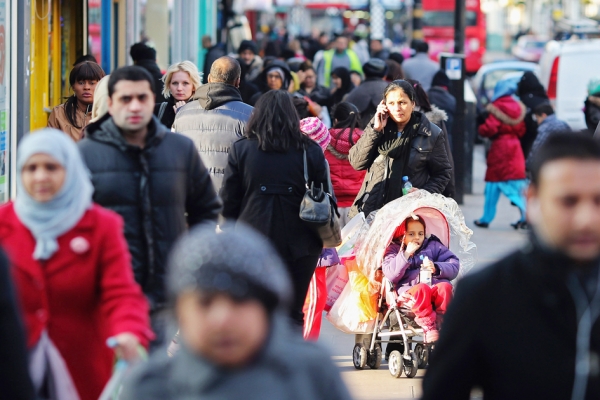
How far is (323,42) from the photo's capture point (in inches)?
1190

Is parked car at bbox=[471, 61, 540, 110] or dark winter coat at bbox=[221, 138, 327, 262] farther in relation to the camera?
parked car at bbox=[471, 61, 540, 110]

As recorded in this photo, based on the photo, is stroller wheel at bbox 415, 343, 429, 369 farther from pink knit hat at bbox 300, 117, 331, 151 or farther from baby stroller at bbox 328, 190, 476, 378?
pink knit hat at bbox 300, 117, 331, 151

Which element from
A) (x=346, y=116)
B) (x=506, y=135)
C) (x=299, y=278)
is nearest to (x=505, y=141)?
(x=506, y=135)

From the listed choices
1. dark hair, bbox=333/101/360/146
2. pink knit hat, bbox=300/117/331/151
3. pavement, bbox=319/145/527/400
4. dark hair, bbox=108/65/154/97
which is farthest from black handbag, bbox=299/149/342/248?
dark hair, bbox=333/101/360/146

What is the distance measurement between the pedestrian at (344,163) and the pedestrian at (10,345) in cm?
658

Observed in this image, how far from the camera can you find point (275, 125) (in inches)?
241

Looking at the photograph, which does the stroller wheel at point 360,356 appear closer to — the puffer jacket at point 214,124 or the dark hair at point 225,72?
the puffer jacket at point 214,124

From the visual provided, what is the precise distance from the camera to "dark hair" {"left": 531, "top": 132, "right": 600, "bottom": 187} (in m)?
2.64


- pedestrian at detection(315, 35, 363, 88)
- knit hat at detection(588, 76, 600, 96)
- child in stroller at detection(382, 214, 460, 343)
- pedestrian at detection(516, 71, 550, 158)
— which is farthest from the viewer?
pedestrian at detection(315, 35, 363, 88)

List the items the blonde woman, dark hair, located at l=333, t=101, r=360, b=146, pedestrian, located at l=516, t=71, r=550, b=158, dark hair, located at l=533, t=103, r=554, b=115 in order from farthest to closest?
pedestrian, located at l=516, t=71, r=550, b=158, dark hair, located at l=533, t=103, r=554, b=115, dark hair, located at l=333, t=101, r=360, b=146, the blonde woman

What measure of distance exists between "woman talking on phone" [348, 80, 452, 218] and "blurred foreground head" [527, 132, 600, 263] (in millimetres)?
4717

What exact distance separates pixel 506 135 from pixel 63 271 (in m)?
10.1

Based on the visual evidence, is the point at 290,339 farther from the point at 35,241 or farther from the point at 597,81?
the point at 597,81

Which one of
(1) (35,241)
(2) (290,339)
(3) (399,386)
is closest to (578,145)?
(2) (290,339)
